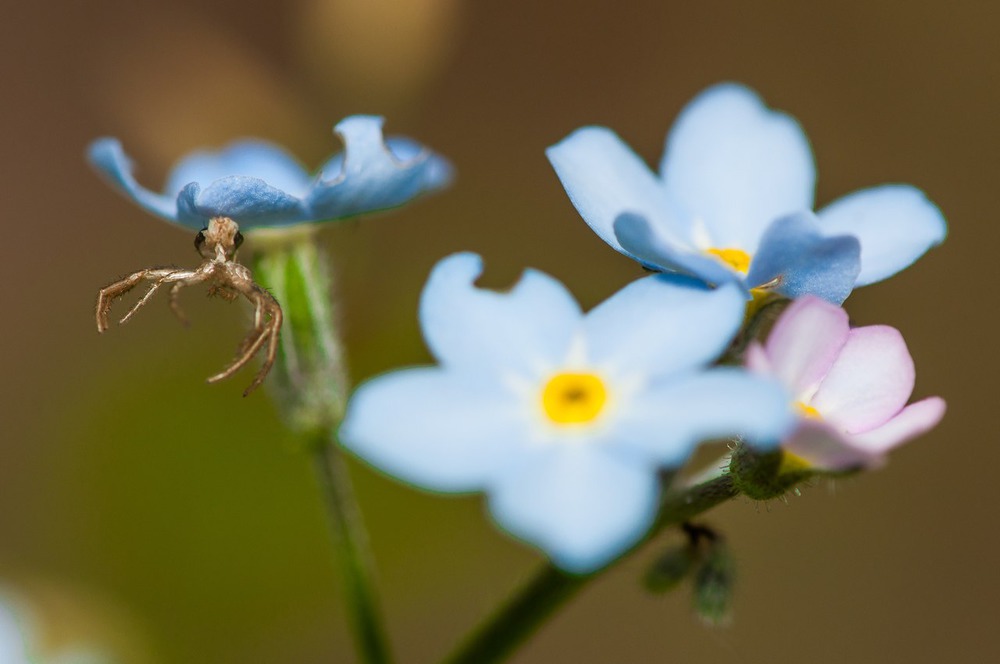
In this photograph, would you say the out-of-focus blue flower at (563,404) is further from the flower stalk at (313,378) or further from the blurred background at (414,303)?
the blurred background at (414,303)

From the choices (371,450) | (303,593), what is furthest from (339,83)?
(371,450)

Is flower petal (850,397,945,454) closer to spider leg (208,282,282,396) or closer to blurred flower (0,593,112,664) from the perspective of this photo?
spider leg (208,282,282,396)

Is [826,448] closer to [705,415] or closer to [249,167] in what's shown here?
[705,415]

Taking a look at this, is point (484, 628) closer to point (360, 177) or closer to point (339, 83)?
point (360, 177)

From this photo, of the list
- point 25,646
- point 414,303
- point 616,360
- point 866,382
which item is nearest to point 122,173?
point 616,360

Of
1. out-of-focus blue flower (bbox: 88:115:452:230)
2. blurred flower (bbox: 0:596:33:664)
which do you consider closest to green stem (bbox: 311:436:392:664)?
out-of-focus blue flower (bbox: 88:115:452:230)

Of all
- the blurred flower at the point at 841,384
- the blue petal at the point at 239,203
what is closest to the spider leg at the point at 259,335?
the blue petal at the point at 239,203
